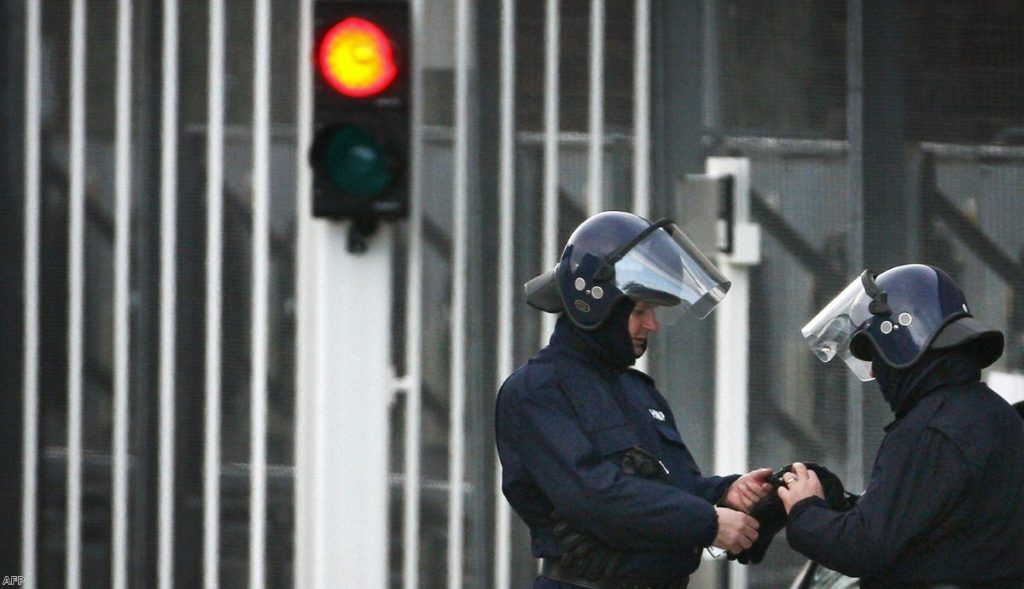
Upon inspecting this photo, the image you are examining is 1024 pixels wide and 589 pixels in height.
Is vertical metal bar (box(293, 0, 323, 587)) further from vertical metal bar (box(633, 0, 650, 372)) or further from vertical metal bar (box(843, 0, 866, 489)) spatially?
vertical metal bar (box(843, 0, 866, 489))

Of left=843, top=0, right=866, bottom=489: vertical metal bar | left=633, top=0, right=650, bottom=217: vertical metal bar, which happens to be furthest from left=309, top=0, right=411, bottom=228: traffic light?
left=843, top=0, right=866, bottom=489: vertical metal bar

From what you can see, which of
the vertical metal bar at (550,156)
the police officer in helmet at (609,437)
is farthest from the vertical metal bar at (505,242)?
→ the police officer in helmet at (609,437)

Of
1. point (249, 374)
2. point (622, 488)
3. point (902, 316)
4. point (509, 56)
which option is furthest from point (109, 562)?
point (902, 316)

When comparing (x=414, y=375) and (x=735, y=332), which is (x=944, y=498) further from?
(x=414, y=375)

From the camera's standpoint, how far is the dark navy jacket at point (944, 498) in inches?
146

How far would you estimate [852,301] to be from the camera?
4.07 meters

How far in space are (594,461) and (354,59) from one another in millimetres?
1499

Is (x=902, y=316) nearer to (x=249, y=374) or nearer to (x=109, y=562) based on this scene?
(x=249, y=374)

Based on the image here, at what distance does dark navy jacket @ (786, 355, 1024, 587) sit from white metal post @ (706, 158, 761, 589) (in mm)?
2270

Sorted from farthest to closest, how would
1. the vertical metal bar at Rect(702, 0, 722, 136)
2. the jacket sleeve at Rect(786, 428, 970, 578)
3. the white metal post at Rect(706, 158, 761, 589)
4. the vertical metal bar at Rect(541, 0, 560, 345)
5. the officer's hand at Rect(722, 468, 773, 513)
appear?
the vertical metal bar at Rect(702, 0, 722, 136) < the vertical metal bar at Rect(541, 0, 560, 345) < the white metal post at Rect(706, 158, 761, 589) < the officer's hand at Rect(722, 468, 773, 513) < the jacket sleeve at Rect(786, 428, 970, 578)

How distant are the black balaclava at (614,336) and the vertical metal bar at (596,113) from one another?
103 inches

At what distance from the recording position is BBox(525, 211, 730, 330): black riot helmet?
4.24 meters

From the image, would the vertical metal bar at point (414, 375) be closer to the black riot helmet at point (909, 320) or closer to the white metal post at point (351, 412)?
the white metal post at point (351, 412)

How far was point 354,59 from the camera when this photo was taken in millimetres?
4926
